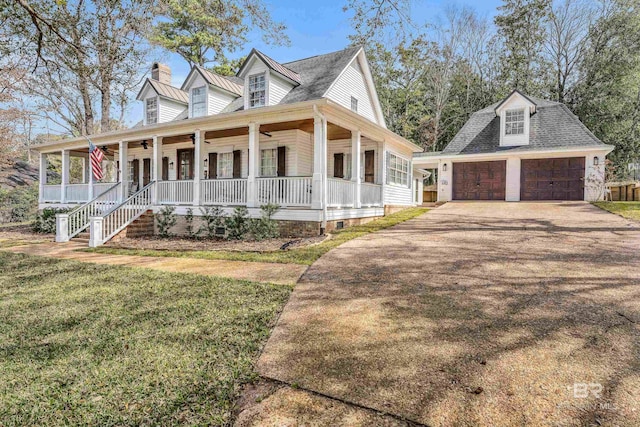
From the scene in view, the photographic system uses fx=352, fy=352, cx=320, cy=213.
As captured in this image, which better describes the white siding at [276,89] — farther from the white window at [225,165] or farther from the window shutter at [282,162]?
the white window at [225,165]

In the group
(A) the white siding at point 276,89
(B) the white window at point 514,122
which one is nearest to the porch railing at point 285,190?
(A) the white siding at point 276,89

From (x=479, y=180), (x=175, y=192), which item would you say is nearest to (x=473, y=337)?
(x=175, y=192)

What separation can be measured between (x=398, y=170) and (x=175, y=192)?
943cm

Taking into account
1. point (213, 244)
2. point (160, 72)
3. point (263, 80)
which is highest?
point (160, 72)

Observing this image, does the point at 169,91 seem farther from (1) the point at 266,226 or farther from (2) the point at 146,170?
(1) the point at 266,226

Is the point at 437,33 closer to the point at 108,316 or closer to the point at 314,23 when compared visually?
the point at 314,23

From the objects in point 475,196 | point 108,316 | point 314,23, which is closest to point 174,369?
point 108,316

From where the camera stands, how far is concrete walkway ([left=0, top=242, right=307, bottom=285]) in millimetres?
5816

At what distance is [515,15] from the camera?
27672 mm

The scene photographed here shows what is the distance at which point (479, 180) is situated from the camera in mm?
18016

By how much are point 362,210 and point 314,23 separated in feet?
19.7

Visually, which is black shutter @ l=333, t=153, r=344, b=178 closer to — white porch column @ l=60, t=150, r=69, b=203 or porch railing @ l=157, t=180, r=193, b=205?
porch railing @ l=157, t=180, r=193, b=205

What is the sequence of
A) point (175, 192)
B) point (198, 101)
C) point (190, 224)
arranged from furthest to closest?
point (198, 101)
point (175, 192)
point (190, 224)

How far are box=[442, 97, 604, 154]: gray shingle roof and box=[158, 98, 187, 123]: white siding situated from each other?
13.8 m
